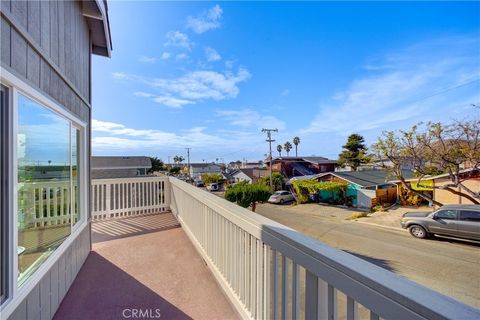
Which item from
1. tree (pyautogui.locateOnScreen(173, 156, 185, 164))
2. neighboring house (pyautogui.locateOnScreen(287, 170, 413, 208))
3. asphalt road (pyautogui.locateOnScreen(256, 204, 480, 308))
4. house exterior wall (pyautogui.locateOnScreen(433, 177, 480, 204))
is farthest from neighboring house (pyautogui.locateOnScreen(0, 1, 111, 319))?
tree (pyautogui.locateOnScreen(173, 156, 185, 164))

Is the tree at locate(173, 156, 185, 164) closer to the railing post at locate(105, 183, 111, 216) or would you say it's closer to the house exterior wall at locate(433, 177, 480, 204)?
the house exterior wall at locate(433, 177, 480, 204)

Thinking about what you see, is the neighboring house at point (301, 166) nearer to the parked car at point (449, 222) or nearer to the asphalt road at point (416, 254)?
the asphalt road at point (416, 254)

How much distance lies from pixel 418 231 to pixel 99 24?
12205 mm

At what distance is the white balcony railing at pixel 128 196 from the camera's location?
4582 millimetres

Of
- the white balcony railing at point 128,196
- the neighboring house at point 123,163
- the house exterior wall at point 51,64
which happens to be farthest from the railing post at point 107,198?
the neighboring house at point 123,163

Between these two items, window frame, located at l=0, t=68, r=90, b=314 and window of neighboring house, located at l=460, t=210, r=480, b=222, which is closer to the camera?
window frame, located at l=0, t=68, r=90, b=314

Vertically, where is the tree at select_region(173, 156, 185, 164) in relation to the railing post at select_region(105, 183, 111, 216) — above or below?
above

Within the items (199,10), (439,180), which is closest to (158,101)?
(199,10)

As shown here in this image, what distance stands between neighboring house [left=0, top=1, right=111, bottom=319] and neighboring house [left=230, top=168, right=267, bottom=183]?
26.4 m

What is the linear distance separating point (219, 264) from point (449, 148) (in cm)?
1097

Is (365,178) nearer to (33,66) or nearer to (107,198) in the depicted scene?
(107,198)

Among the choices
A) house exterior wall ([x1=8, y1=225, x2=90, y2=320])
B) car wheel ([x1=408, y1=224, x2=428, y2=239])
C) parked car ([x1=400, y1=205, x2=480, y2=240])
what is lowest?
car wheel ([x1=408, y1=224, x2=428, y2=239])

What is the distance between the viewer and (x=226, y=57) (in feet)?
31.4

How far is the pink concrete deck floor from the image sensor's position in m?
1.83
